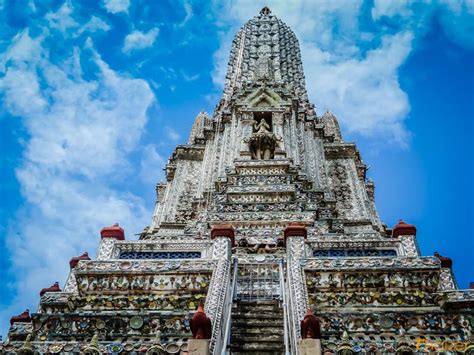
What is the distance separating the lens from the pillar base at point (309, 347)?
6.83 metres

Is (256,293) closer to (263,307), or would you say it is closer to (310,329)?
(263,307)

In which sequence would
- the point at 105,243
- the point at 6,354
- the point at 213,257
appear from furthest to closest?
1. the point at 105,243
2. the point at 213,257
3. the point at 6,354

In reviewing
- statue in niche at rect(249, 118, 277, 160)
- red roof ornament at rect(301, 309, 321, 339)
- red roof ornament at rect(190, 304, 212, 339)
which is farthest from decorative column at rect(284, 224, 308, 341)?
statue in niche at rect(249, 118, 277, 160)

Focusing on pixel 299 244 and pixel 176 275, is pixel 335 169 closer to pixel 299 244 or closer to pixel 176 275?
pixel 299 244

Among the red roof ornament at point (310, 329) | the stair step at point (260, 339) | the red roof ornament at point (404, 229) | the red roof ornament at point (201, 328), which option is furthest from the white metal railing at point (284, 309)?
the red roof ornament at point (404, 229)

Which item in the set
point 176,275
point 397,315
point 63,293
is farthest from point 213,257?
point 397,315

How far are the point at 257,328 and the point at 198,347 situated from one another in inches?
102

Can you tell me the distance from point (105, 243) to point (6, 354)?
418cm

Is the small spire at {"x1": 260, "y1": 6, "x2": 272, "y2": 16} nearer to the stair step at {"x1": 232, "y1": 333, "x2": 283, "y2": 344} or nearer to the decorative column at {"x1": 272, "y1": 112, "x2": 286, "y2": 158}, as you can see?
the decorative column at {"x1": 272, "y1": 112, "x2": 286, "y2": 158}

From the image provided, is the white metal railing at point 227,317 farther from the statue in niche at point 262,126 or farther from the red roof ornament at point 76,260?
the statue in niche at point 262,126

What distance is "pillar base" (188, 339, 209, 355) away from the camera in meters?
6.87

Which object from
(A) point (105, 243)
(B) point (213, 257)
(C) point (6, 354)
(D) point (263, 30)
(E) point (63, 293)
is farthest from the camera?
(D) point (263, 30)

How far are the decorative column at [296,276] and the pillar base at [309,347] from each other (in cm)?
81

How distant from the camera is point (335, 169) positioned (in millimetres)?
24219
